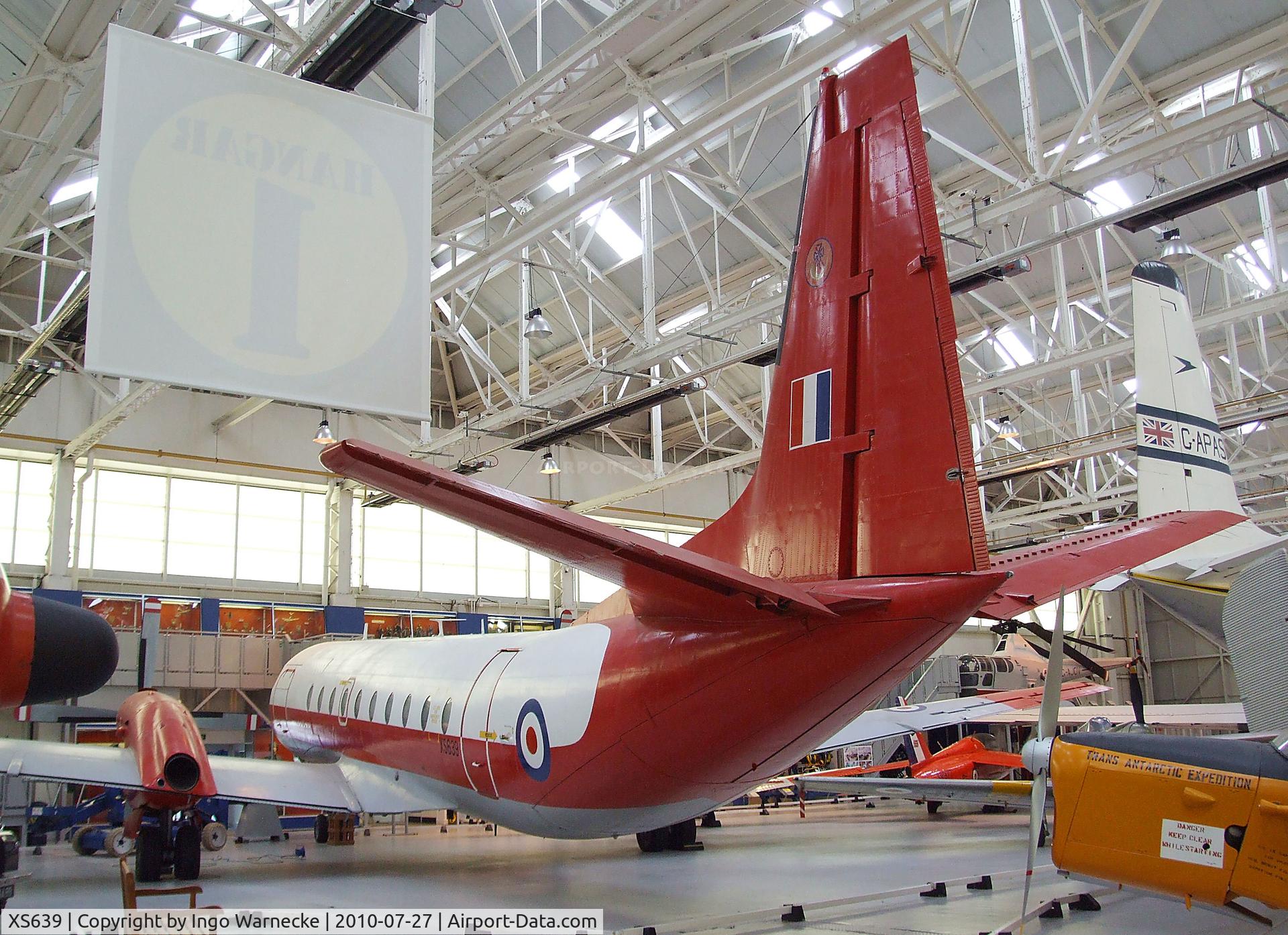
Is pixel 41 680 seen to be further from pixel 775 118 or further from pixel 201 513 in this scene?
pixel 201 513

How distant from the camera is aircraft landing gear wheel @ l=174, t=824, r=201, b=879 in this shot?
36.0 feet

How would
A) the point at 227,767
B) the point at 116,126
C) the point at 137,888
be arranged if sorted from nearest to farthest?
the point at 116,126 < the point at 137,888 < the point at 227,767

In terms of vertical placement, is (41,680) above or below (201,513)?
below

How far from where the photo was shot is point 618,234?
24.5 metres

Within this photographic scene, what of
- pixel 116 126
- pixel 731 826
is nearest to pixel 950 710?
pixel 731 826

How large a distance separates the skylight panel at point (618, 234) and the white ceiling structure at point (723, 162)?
80mm

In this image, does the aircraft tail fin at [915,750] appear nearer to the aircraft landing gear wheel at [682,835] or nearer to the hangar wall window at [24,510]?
the aircraft landing gear wheel at [682,835]

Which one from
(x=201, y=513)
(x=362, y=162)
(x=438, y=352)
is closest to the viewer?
(x=362, y=162)

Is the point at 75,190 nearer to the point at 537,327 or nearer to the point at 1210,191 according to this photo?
the point at 537,327

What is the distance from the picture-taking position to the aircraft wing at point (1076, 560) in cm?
641

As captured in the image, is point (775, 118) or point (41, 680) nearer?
point (41, 680)

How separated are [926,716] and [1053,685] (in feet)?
32.7

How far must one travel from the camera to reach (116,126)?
7203 mm

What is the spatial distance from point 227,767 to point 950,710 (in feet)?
36.3
